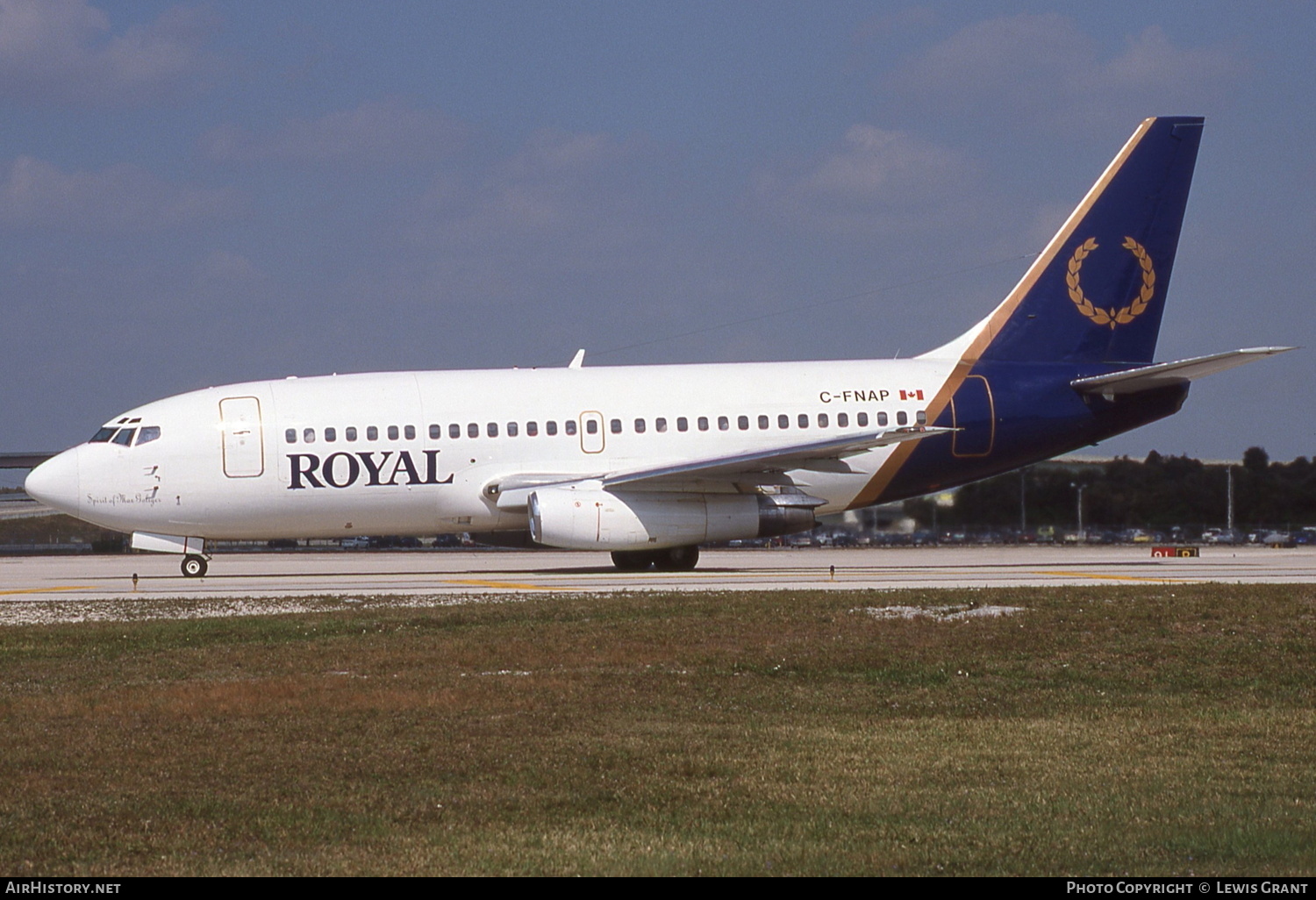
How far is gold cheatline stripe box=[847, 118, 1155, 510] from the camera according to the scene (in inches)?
1057

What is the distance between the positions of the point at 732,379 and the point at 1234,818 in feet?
66.6

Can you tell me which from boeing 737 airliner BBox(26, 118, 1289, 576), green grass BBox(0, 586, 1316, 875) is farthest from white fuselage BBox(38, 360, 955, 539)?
green grass BBox(0, 586, 1316, 875)

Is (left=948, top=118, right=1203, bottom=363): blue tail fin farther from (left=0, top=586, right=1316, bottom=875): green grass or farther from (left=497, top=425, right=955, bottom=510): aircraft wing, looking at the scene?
(left=0, top=586, right=1316, bottom=875): green grass

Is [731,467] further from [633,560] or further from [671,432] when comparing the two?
[633,560]

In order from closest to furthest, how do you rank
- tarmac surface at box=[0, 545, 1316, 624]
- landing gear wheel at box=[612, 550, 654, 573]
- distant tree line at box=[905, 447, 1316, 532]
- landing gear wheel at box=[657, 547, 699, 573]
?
1. tarmac surface at box=[0, 545, 1316, 624]
2. landing gear wheel at box=[657, 547, 699, 573]
3. landing gear wheel at box=[612, 550, 654, 573]
4. distant tree line at box=[905, 447, 1316, 532]

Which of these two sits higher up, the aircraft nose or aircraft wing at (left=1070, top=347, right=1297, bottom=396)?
aircraft wing at (left=1070, top=347, right=1297, bottom=396)

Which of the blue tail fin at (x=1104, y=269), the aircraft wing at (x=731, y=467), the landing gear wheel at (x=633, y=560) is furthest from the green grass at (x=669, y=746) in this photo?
the blue tail fin at (x=1104, y=269)

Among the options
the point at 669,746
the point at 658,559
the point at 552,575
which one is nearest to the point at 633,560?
the point at 658,559

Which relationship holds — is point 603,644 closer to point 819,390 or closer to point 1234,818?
point 1234,818

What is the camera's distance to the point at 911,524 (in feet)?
137

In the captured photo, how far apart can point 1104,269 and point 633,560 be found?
36.8ft

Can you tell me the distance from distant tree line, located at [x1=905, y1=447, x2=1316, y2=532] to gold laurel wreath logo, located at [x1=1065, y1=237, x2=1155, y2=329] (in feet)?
45.3

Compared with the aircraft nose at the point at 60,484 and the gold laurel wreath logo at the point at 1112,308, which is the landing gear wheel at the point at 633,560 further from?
the aircraft nose at the point at 60,484

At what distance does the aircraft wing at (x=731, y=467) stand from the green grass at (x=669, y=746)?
8.33 m
